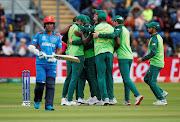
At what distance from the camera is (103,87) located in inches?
503

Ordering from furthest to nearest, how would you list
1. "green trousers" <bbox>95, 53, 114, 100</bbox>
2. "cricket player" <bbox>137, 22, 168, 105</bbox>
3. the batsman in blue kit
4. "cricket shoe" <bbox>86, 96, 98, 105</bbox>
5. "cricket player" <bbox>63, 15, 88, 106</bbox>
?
"cricket shoe" <bbox>86, 96, 98, 105</bbox> → "cricket player" <bbox>137, 22, 168, 105</bbox> → "cricket player" <bbox>63, 15, 88, 106</bbox> → "green trousers" <bbox>95, 53, 114, 100</bbox> → the batsman in blue kit

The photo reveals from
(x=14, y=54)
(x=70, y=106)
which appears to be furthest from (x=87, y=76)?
(x=14, y=54)

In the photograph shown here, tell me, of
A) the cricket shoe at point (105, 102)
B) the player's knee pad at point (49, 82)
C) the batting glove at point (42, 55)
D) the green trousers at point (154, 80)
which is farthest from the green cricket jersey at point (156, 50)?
the batting glove at point (42, 55)

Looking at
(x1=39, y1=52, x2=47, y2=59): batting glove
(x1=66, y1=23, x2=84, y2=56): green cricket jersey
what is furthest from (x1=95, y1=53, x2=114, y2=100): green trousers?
(x1=39, y1=52, x2=47, y2=59): batting glove

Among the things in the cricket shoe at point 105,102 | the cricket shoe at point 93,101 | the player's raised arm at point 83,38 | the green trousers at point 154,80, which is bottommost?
the cricket shoe at point 93,101

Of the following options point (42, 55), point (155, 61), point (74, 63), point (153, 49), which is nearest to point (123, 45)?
point (153, 49)

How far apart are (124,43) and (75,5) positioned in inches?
614

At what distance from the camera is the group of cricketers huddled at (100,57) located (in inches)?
505

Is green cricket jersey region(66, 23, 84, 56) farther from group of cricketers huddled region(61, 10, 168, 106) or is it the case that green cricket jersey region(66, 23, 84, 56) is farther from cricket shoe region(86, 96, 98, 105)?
cricket shoe region(86, 96, 98, 105)

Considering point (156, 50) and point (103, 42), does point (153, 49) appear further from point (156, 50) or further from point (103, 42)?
point (103, 42)

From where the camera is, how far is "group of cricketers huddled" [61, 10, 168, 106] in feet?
42.1

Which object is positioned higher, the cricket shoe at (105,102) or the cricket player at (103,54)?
the cricket player at (103,54)

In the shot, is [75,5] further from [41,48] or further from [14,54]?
[41,48]

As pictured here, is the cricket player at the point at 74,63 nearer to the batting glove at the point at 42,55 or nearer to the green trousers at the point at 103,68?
the green trousers at the point at 103,68
